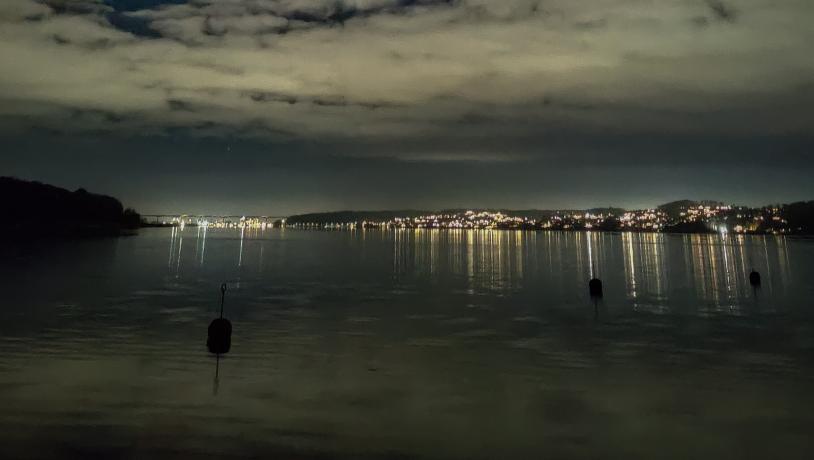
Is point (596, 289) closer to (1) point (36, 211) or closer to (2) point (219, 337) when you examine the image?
(2) point (219, 337)

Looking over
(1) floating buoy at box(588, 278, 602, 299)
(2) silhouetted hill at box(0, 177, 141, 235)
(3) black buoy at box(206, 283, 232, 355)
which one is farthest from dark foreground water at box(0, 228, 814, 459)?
(2) silhouetted hill at box(0, 177, 141, 235)

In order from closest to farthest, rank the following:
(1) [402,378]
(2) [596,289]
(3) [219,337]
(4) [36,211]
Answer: (1) [402,378] < (3) [219,337] < (2) [596,289] < (4) [36,211]

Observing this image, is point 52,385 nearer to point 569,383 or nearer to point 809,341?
point 569,383

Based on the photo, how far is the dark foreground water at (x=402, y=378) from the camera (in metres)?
11.3

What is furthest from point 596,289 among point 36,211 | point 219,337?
point 36,211

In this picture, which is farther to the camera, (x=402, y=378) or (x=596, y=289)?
(x=596, y=289)

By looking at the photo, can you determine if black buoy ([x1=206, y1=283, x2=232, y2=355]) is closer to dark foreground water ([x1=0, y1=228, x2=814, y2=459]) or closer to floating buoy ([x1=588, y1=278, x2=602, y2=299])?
dark foreground water ([x1=0, y1=228, x2=814, y2=459])

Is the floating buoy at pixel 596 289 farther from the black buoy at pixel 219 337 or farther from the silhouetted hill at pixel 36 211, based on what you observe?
the silhouetted hill at pixel 36 211

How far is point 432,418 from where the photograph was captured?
499 inches

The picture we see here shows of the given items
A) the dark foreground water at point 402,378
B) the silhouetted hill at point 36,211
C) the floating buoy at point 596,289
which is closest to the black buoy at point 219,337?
the dark foreground water at point 402,378

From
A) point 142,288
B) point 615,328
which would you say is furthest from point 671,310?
point 142,288

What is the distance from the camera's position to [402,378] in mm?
16125

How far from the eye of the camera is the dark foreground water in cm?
1126

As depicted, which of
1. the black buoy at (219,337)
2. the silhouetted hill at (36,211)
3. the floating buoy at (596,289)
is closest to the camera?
the black buoy at (219,337)
